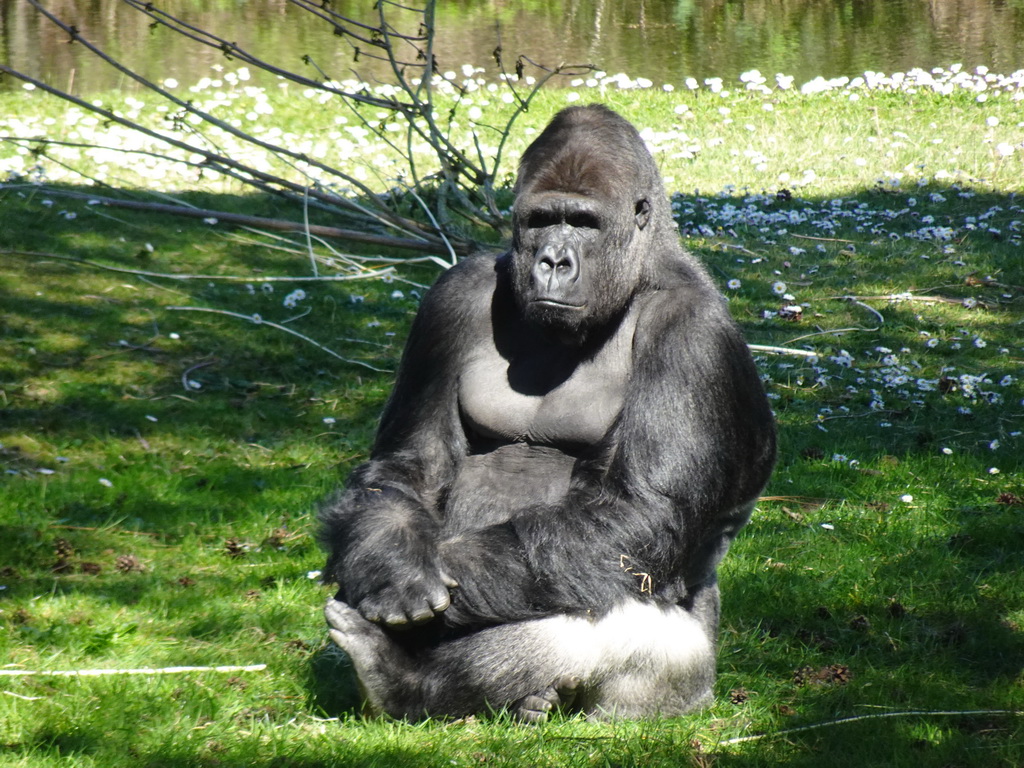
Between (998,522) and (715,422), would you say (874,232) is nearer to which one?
(998,522)

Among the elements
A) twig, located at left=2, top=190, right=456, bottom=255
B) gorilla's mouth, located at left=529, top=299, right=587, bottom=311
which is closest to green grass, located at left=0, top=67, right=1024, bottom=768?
twig, located at left=2, top=190, right=456, bottom=255

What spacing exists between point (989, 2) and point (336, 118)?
55.2 feet

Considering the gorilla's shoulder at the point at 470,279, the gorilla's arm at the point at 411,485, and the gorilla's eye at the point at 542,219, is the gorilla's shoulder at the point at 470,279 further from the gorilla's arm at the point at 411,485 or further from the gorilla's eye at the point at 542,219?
the gorilla's eye at the point at 542,219

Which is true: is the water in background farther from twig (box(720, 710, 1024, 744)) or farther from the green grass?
twig (box(720, 710, 1024, 744))

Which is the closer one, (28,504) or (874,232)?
(28,504)

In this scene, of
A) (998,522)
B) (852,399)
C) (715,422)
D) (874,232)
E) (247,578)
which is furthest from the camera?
(874,232)

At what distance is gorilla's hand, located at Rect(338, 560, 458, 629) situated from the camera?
363 centimetres

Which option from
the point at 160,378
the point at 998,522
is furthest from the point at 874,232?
the point at 160,378

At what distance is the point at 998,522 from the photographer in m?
5.52

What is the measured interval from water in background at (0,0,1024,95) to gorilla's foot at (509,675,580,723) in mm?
14818

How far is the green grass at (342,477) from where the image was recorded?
12.6 ft

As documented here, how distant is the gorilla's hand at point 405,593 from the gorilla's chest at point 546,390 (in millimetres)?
569

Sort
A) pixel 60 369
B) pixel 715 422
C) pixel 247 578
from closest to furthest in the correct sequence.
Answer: pixel 715 422 < pixel 247 578 < pixel 60 369

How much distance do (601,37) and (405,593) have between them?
20563mm
